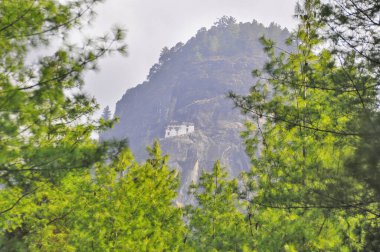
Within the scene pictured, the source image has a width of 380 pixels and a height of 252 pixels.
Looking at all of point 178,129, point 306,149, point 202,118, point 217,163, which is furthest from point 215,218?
point 202,118

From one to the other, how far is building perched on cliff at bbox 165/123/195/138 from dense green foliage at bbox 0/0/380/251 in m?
145

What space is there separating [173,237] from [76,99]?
8416mm

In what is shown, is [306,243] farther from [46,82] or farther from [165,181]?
[165,181]

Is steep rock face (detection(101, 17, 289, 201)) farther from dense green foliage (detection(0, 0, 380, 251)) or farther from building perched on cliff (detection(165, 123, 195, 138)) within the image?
dense green foliage (detection(0, 0, 380, 251))

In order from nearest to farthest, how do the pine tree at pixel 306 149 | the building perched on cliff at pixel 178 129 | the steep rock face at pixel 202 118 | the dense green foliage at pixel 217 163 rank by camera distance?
the dense green foliage at pixel 217 163 < the pine tree at pixel 306 149 < the steep rock face at pixel 202 118 < the building perched on cliff at pixel 178 129

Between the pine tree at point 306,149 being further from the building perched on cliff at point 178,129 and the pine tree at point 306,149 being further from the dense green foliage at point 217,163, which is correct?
the building perched on cliff at point 178,129

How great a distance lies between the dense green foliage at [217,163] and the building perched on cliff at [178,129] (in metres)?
145

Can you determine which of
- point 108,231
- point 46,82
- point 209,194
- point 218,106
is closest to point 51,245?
point 108,231

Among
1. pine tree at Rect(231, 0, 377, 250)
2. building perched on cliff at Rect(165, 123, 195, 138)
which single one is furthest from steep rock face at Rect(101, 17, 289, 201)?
pine tree at Rect(231, 0, 377, 250)

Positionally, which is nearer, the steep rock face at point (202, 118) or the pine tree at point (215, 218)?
the pine tree at point (215, 218)

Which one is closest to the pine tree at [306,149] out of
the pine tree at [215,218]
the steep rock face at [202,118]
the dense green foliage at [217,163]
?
the dense green foliage at [217,163]

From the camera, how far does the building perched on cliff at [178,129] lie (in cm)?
16093

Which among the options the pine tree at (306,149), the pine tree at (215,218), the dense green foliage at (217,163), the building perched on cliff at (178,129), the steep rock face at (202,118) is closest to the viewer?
the dense green foliage at (217,163)

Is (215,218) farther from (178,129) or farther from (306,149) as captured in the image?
(178,129)
